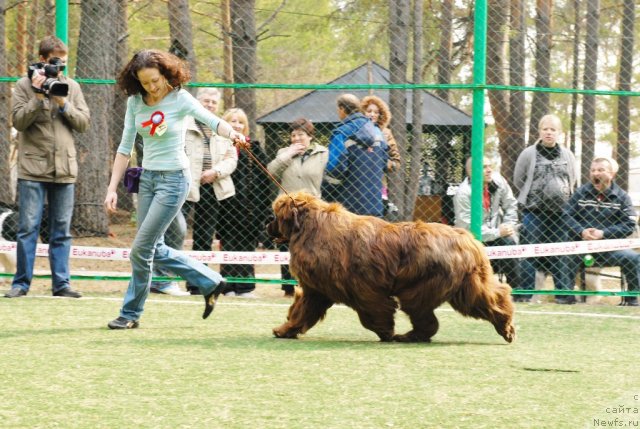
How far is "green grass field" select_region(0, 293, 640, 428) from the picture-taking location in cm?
423

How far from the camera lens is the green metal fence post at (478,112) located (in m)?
8.58

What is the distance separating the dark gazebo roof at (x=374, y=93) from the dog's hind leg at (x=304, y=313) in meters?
9.88

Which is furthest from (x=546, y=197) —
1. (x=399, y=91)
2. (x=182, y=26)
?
(x=182, y=26)

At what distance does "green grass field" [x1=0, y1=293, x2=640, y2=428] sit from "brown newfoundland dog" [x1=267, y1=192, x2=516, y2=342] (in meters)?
0.25

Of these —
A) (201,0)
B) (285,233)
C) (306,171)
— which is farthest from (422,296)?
(201,0)

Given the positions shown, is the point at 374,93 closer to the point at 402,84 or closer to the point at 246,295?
the point at 402,84

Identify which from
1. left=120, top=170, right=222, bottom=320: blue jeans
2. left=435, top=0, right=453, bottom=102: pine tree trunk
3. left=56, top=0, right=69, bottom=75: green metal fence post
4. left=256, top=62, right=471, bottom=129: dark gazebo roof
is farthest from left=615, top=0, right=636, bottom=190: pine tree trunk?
left=120, top=170, right=222, bottom=320: blue jeans

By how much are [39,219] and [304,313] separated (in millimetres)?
2851

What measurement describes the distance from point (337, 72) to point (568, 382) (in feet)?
80.1

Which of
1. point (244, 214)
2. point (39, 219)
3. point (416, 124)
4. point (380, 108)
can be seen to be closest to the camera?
point (39, 219)

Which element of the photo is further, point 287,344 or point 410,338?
point 410,338

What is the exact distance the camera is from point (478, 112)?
863 cm

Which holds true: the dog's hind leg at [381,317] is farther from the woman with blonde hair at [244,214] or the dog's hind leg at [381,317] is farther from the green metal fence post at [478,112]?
the woman with blonde hair at [244,214]

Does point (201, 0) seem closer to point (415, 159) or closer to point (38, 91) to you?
point (415, 159)
